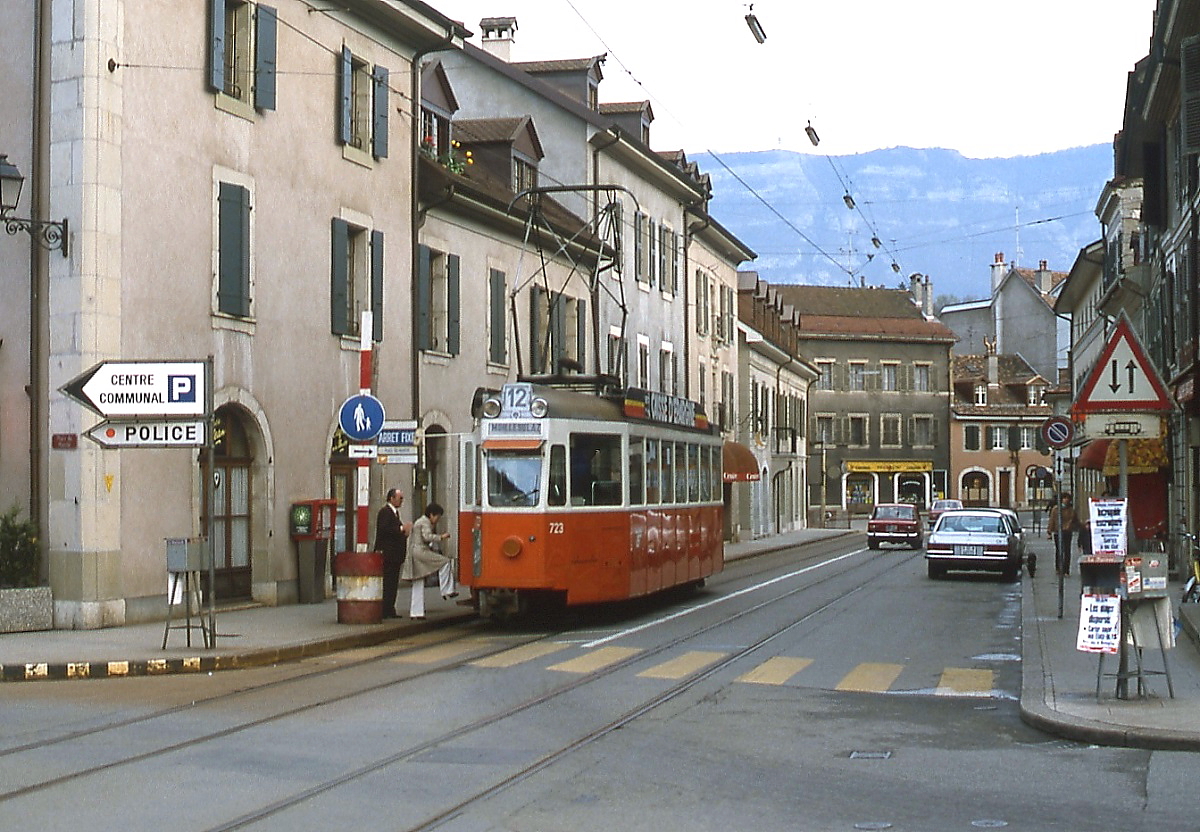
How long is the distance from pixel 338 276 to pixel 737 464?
27.1 meters

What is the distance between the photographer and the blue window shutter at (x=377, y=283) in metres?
27.0

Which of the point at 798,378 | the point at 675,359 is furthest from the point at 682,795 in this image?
the point at 798,378

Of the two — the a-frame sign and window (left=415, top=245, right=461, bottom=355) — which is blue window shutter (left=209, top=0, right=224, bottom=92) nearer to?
window (left=415, top=245, right=461, bottom=355)

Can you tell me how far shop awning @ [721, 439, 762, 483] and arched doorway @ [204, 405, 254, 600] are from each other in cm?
2806

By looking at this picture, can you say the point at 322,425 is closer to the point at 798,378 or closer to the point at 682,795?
the point at 682,795

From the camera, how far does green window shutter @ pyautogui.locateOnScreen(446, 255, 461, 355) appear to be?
30.3 m

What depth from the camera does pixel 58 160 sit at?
19.9m

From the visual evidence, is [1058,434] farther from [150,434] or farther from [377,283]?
[150,434]

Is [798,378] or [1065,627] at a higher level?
[798,378]

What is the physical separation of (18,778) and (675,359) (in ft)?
132

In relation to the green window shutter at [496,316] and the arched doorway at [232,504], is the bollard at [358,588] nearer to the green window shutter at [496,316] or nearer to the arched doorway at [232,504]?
the arched doorway at [232,504]

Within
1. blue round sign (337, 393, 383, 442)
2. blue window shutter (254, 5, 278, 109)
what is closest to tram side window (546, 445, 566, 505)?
blue round sign (337, 393, 383, 442)

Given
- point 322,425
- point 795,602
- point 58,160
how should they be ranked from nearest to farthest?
point 58,160 → point 322,425 → point 795,602

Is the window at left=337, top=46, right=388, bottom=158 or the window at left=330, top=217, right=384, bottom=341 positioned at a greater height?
the window at left=337, top=46, right=388, bottom=158
